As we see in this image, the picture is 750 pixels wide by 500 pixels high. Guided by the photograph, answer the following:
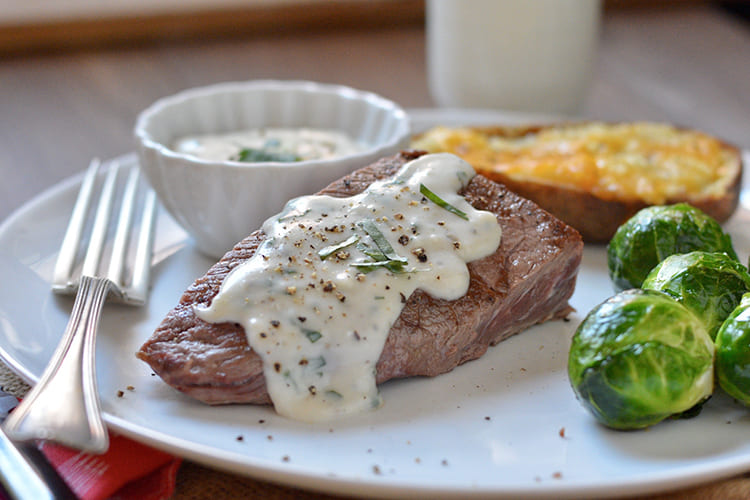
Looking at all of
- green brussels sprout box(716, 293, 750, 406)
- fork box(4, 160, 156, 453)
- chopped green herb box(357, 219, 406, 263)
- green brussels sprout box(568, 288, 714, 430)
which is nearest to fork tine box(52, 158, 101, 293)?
fork box(4, 160, 156, 453)

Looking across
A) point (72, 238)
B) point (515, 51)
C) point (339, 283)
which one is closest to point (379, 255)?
point (339, 283)

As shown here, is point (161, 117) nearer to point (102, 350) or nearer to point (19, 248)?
point (19, 248)

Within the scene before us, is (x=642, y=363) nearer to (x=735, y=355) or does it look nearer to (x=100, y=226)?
(x=735, y=355)

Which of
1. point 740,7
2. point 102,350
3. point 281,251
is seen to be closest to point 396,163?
point 281,251

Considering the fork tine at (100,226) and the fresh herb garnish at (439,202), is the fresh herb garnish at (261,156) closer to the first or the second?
the fork tine at (100,226)

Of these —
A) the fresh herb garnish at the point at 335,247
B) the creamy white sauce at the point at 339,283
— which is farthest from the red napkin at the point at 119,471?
the fresh herb garnish at the point at 335,247
